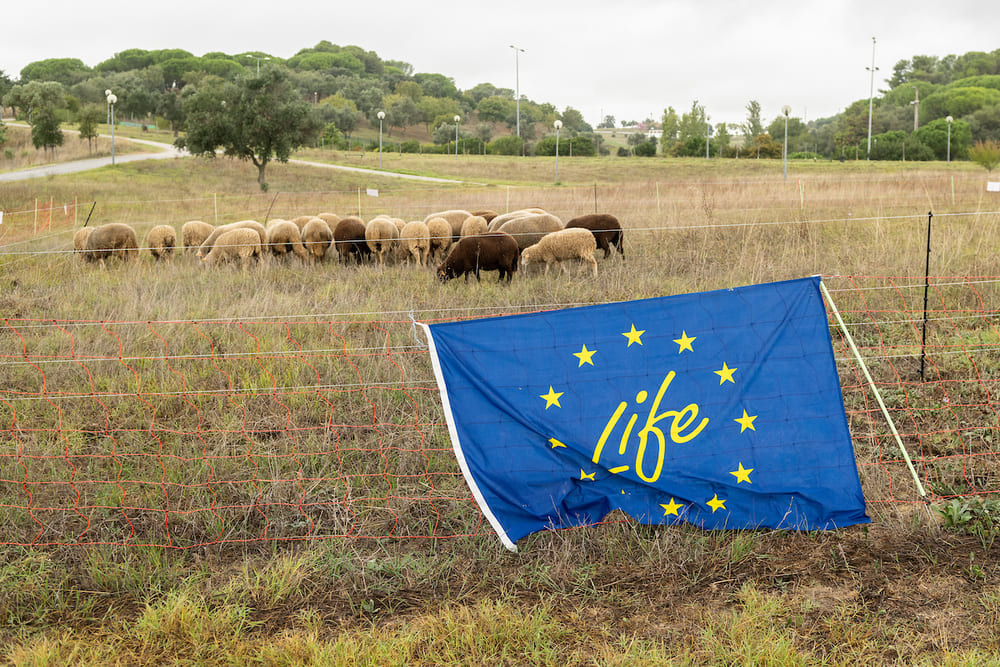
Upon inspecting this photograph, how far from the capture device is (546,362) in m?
4.55

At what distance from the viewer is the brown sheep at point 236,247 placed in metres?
13.4

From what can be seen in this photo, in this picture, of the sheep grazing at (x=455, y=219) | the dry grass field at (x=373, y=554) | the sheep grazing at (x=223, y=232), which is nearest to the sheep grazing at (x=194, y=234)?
the sheep grazing at (x=223, y=232)

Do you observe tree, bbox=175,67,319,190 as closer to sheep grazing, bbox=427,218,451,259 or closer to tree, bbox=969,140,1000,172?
sheep grazing, bbox=427,218,451,259

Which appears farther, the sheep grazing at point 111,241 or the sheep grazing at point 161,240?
the sheep grazing at point 161,240

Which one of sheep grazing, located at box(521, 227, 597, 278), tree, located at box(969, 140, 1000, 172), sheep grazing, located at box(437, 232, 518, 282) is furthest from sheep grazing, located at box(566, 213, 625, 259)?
tree, located at box(969, 140, 1000, 172)

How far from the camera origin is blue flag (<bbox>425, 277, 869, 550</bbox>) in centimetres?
446

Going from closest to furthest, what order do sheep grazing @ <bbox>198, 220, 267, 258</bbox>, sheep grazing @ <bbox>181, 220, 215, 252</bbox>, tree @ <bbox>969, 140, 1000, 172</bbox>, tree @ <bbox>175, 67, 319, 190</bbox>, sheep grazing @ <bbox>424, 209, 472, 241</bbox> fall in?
1. sheep grazing @ <bbox>198, 220, 267, 258</bbox>
2. sheep grazing @ <bbox>424, 209, 472, 241</bbox>
3. sheep grazing @ <bbox>181, 220, 215, 252</bbox>
4. tree @ <bbox>969, 140, 1000, 172</bbox>
5. tree @ <bbox>175, 67, 319, 190</bbox>

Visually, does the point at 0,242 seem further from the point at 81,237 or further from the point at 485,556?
the point at 485,556

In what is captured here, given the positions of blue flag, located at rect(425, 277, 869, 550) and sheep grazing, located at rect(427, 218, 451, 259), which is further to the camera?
sheep grazing, located at rect(427, 218, 451, 259)

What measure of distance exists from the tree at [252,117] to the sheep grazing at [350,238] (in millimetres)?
23294

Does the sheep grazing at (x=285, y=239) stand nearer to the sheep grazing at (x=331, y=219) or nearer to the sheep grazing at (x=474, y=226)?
the sheep grazing at (x=331, y=219)

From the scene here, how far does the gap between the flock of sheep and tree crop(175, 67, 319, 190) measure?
21610 millimetres

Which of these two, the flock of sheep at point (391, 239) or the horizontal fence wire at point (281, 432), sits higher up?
the flock of sheep at point (391, 239)

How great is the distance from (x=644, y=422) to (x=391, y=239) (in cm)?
890
